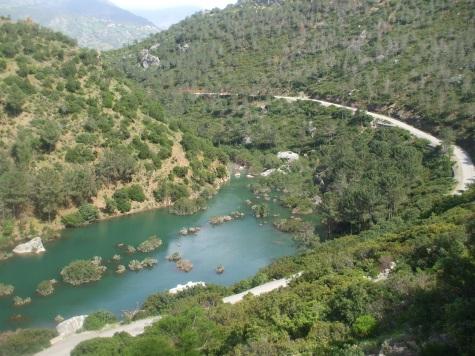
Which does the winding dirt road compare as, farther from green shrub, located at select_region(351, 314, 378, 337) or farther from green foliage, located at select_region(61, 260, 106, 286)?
green shrub, located at select_region(351, 314, 378, 337)

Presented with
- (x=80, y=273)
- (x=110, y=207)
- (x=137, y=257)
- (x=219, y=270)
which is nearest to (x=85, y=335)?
(x=80, y=273)

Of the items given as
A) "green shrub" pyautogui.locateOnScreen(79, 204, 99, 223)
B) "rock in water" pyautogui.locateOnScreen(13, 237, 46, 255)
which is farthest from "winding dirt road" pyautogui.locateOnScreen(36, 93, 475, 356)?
"green shrub" pyautogui.locateOnScreen(79, 204, 99, 223)

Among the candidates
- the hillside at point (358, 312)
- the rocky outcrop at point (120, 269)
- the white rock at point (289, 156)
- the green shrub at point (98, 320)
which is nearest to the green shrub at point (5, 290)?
the rocky outcrop at point (120, 269)

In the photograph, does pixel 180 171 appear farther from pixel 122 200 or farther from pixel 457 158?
pixel 457 158

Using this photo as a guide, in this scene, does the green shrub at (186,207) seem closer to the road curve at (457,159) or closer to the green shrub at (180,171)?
the green shrub at (180,171)

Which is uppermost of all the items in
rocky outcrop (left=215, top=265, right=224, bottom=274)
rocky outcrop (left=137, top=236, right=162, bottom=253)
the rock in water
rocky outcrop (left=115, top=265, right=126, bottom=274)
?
rocky outcrop (left=215, top=265, right=224, bottom=274)

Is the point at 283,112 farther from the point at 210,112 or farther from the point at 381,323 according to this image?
the point at 381,323

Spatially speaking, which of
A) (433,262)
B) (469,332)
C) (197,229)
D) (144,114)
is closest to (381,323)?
(469,332)
